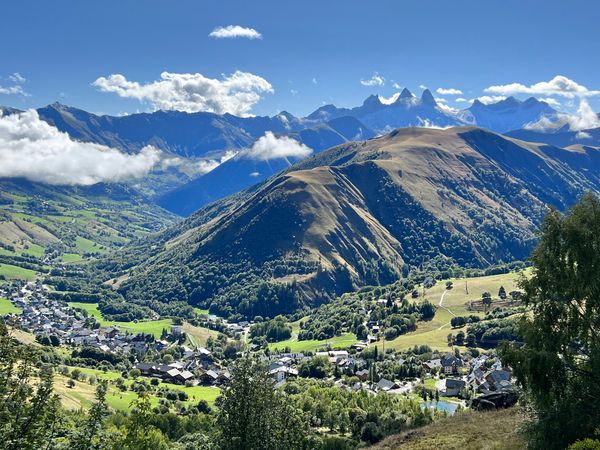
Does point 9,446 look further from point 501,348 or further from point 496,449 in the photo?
point 496,449

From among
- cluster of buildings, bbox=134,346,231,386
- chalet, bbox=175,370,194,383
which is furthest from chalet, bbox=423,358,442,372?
chalet, bbox=175,370,194,383

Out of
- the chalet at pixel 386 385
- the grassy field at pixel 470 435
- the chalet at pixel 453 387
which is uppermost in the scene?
the chalet at pixel 386 385

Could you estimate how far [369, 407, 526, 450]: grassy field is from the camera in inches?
1487

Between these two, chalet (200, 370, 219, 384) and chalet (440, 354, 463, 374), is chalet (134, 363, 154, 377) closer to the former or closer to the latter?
chalet (200, 370, 219, 384)

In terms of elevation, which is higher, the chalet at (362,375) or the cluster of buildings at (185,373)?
the cluster of buildings at (185,373)

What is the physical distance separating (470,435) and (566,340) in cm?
1498

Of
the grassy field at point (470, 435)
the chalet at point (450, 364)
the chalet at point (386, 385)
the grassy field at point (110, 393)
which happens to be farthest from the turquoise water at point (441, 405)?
the grassy field at point (470, 435)

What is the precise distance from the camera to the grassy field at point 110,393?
A: 114m

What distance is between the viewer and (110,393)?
129 m

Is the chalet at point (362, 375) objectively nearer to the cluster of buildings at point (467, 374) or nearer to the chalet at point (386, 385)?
the chalet at point (386, 385)

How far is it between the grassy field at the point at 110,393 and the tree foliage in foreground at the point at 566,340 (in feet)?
279

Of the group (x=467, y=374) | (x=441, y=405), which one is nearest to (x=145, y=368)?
(x=467, y=374)

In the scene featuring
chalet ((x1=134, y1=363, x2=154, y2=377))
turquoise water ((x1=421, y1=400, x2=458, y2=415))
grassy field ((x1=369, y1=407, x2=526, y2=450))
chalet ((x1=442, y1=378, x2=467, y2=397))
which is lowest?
turquoise water ((x1=421, y1=400, x2=458, y2=415))

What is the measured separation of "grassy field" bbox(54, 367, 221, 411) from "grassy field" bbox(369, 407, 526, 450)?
2655 inches
